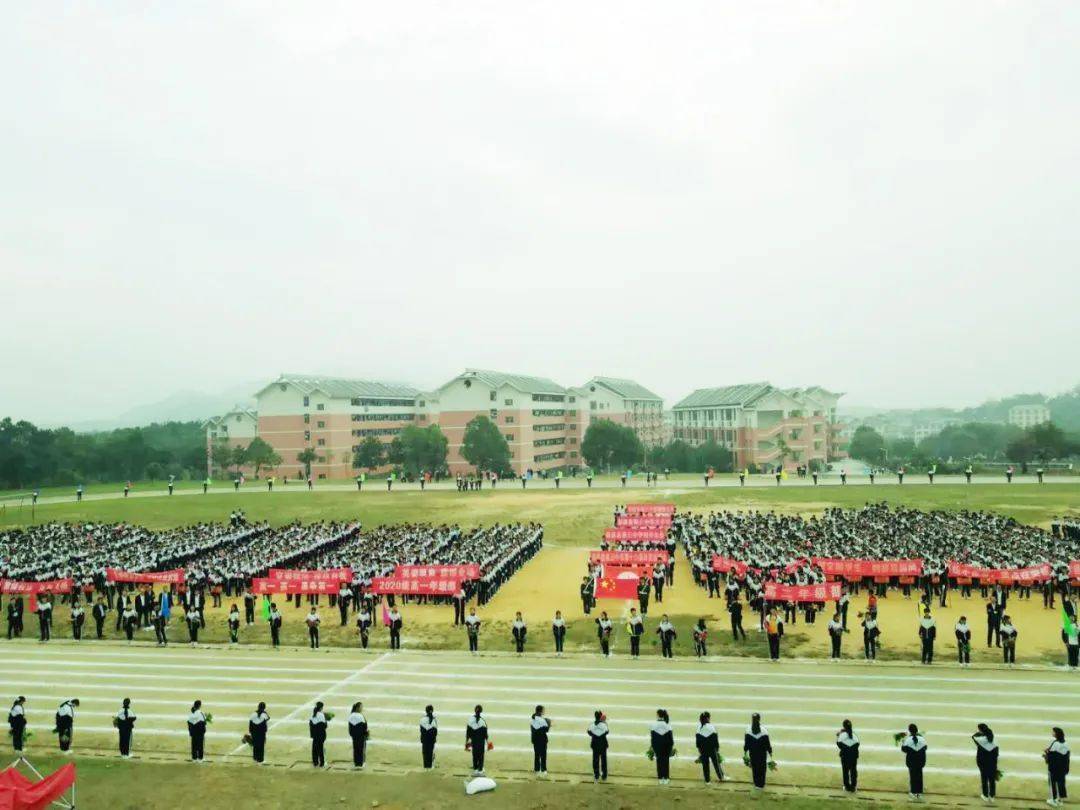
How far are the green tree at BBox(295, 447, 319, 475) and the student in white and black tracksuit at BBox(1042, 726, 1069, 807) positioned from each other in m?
86.3

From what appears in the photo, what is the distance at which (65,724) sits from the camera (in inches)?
603

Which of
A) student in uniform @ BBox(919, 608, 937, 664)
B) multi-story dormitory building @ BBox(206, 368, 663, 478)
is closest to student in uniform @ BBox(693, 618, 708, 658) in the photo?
student in uniform @ BBox(919, 608, 937, 664)

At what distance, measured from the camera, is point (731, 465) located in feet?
320

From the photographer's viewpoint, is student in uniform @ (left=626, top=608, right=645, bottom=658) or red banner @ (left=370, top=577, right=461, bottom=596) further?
red banner @ (left=370, top=577, right=461, bottom=596)

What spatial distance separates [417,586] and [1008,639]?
18.5 metres

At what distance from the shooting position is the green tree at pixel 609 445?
89125mm

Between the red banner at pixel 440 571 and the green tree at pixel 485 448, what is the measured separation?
5515 cm

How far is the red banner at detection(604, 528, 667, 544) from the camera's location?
35.0 meters

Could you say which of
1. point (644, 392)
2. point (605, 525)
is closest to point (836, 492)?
point (605, 525)

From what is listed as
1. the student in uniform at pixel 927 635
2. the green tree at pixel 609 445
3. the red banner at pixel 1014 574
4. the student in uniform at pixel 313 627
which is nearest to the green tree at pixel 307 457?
the green tree at pixel 609 445

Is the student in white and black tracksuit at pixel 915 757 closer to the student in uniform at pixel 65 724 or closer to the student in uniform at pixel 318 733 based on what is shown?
the student in uniform at pixel 318 733

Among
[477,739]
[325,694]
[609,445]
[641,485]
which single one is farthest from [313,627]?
[609,445]

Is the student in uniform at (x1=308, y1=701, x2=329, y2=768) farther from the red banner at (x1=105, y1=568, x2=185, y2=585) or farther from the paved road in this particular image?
the paved road

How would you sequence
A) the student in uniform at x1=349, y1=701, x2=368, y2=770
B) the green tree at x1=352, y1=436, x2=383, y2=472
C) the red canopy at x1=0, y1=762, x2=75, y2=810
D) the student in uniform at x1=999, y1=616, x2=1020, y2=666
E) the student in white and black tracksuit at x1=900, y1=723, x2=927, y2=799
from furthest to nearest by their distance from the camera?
1. the green tree at x1=352, y1=436, x2=383, y2=472
2. the student in uniform at x1=999, y1=616, x2=1020, y2=666
3. the student in uniform at x1=349, y1=701, x2=368, y2=770
4. the student in white and black tracksuit at x1=900, y1=723, x2=927, y2=799
5. the red canopy at x1=0, y1=762, x2=75, y2=810
